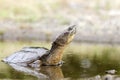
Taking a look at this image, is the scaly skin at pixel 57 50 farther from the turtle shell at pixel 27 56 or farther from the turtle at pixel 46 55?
the turtle shell at pixel 27 56

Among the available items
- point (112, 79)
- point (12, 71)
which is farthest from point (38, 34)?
point (112, 79)

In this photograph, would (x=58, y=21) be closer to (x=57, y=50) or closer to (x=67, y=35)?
(x=57, y=50)

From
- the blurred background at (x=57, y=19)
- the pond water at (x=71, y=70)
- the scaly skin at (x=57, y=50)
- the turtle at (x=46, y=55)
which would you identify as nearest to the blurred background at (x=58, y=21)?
the blurred background at (x=57, y=19)

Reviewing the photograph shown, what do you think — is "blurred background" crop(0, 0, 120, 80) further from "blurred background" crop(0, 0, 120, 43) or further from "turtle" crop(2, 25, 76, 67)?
"turtle" crop(2, 25, 76, 67)

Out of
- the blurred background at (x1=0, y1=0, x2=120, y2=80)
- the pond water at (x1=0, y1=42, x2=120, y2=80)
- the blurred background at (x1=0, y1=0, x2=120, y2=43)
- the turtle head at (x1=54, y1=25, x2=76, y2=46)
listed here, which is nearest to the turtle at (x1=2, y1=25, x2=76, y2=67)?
the turtle head at (x1=54, y1=25, x2=76, y2=46)

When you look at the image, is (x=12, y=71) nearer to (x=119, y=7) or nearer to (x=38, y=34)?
(x=38, y=34)

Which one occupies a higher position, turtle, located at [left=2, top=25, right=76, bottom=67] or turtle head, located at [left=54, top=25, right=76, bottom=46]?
turtle head, located at [left=54, top=25, right=76, bottom=46]

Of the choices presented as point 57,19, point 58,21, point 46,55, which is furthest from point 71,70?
point 57,19

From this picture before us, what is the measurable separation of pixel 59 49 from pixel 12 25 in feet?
49.5

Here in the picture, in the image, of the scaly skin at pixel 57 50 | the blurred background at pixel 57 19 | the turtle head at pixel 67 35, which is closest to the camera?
the turtle head at pixel 67 35

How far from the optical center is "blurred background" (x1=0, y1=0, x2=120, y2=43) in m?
30.9

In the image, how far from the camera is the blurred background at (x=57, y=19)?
3092 cm

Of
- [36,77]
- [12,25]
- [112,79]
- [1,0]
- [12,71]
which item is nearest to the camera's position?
[112,79]

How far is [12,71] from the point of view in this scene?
15500 millimetres
